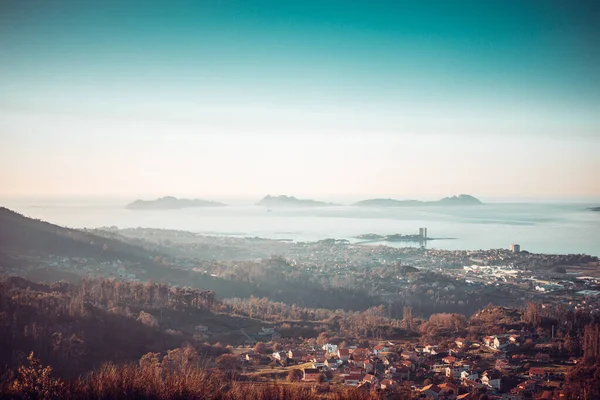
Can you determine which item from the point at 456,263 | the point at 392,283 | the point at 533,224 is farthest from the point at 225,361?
the point at 533,224

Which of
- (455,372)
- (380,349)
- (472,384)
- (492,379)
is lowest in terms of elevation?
(380,349)

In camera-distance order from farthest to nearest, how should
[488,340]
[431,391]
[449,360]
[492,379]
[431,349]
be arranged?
1. [488,340]
2. [431,349]
3. [449,360]
4. [492,379]
5. [431,391]

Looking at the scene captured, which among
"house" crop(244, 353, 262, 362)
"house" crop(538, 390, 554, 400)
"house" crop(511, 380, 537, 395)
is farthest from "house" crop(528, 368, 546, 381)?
"house" crop(244, 353, 262, 362)

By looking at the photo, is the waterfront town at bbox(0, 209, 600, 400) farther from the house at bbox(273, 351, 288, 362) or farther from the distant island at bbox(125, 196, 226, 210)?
the distant island at bbox(125, 196, 226, 210)

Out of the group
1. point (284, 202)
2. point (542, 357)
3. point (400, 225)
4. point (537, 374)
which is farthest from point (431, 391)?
point (284, 202)

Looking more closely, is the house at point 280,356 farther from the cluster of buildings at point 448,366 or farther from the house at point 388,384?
the house at point 388,384

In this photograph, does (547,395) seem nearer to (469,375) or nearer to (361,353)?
(469,375)
